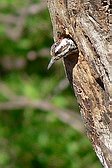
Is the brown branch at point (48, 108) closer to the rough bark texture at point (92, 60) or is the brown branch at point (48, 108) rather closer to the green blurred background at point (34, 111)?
the green blurred background at point (34, 111)

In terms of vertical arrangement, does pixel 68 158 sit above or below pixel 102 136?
below

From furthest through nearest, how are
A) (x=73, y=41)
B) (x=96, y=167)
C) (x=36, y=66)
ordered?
(x=36, y=66) → (x=96, y=167) → (x=73, y=41)

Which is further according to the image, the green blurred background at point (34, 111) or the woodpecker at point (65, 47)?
the green blurred background at point (34, 111)

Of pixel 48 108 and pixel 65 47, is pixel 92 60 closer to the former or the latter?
pixel 65 47

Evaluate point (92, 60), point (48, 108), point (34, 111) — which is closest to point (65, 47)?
Result: point (92, 60)

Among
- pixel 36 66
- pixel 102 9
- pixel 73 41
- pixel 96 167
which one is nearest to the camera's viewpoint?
pixel 102 9

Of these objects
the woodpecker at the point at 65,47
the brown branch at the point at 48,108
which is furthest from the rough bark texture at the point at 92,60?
the brown branch at the point at 48,108

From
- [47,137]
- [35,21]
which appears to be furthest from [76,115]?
[35,21]

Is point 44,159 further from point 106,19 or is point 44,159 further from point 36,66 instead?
point 106,19
